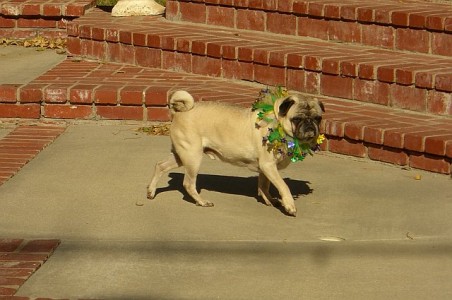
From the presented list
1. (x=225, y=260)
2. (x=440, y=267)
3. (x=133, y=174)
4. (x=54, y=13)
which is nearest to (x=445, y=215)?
(x=440, y=267)

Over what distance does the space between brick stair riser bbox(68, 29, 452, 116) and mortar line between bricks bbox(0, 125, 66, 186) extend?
1.49m

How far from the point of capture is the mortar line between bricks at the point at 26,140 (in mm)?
8047

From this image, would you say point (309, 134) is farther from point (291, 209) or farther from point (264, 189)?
point (264, 189)

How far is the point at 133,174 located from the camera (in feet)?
25.8

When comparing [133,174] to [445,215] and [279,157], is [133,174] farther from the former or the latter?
[445,215]

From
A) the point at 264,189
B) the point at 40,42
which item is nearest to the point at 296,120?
the point at 264,189

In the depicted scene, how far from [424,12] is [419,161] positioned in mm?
2012

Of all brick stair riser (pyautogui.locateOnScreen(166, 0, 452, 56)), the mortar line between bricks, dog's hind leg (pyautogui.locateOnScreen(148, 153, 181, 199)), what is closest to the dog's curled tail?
dog's hind leg (pyautogui.locateOnScreen(148, 153, 181, 199))

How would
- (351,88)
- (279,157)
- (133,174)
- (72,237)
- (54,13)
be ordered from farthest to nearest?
(54,13)
(351,88)
(133,174)
(279,157)
(72,237)

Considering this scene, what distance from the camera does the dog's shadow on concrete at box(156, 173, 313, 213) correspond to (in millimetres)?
7508

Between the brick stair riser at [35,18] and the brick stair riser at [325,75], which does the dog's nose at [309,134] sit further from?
the brick stair riser at [35,18]

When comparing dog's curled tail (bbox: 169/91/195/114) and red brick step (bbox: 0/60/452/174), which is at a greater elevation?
dog's curled tail (bbox: 169/91/195/114)

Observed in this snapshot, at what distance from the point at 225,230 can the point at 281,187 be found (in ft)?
1.55

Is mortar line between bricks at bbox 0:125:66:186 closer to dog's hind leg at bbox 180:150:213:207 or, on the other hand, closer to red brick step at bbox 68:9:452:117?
dog's hind leg at bbox 180:150:213:207
